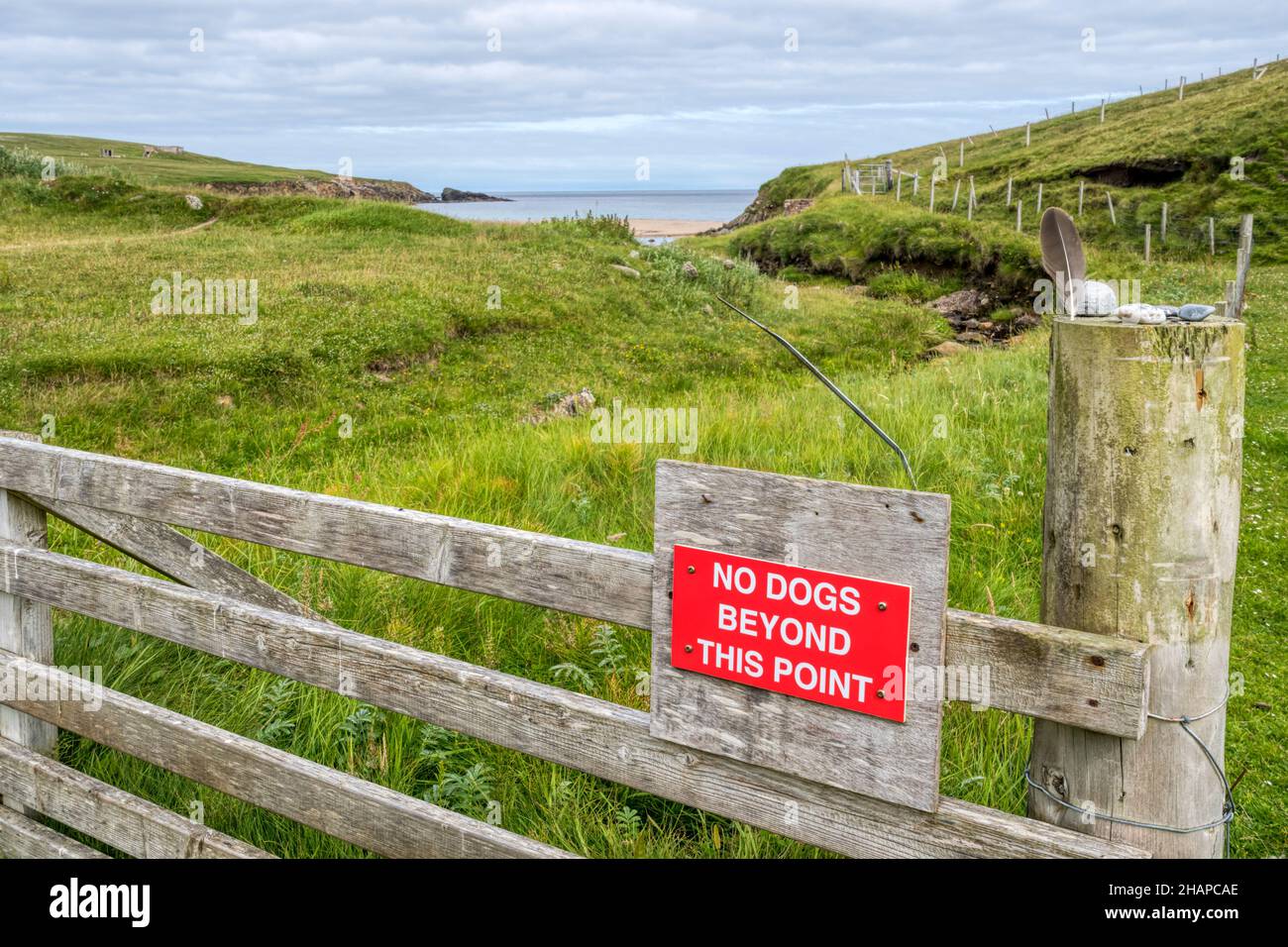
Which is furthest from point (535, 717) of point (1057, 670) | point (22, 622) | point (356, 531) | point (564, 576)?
point (22, 622)

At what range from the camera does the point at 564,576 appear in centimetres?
285

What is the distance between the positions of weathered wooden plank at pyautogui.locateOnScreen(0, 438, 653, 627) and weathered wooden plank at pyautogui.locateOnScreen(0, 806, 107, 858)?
1276 mm

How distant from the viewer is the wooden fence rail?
231 cm

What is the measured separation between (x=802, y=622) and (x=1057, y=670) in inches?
23.4

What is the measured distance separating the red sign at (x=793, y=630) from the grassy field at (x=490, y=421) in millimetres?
1184

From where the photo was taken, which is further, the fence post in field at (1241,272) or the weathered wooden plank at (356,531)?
the fence post in field at (1241,272)

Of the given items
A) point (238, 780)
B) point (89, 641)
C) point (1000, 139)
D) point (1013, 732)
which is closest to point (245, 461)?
point (89, 641)

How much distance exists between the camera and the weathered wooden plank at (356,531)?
9.26 feet

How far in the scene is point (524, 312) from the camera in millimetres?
A: 18188

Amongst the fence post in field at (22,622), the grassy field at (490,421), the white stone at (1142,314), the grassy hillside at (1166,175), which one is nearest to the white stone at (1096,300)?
the white stone at (1142,314)

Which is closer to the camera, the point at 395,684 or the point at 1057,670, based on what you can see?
the point at 1057,670

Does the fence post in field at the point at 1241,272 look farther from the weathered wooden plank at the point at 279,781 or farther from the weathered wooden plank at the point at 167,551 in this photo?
the weathered wooden plank at the point at 279,781

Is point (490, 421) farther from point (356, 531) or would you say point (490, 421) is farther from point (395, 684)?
point (395, 684)
